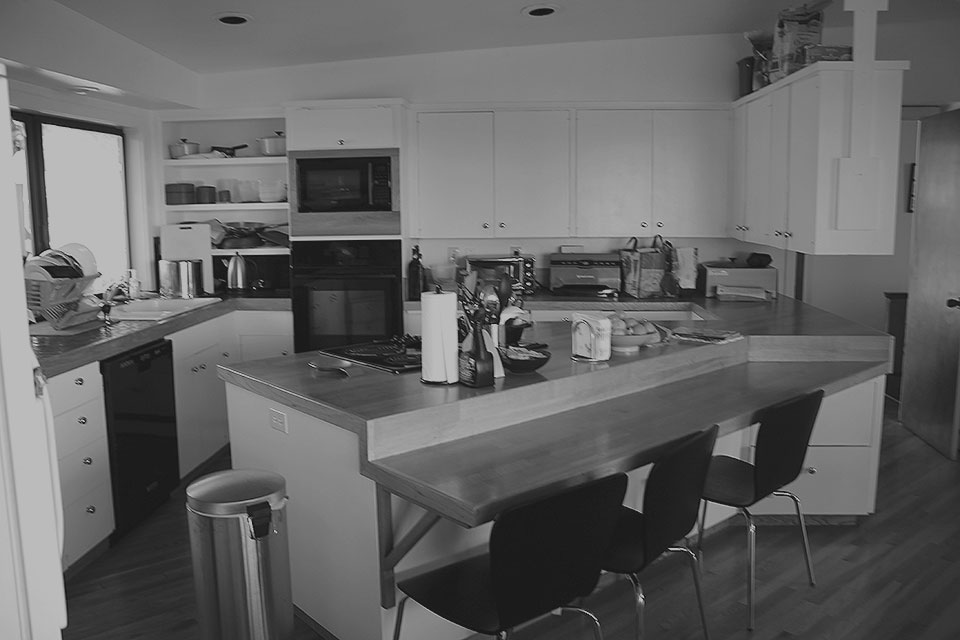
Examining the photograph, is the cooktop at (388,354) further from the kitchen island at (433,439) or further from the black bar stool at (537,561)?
the black bar stool at (537,561)

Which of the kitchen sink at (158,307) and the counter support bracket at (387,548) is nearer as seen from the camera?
the counter support bracket at (387,548)

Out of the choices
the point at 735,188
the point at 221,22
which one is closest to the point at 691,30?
the point at 735,188

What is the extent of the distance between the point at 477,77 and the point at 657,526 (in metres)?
3.82

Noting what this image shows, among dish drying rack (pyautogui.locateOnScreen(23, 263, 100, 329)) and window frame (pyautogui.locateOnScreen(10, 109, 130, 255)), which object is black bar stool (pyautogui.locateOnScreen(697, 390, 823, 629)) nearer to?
dish drying rack (pyautogui.locateOnScreen(23, 263, 100, 329))

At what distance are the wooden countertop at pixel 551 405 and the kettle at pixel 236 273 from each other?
237 cm

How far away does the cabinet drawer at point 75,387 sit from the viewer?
330 cm

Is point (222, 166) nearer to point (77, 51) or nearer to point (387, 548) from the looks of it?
point (77, 51)

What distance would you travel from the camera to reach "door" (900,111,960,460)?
4805 millimetres

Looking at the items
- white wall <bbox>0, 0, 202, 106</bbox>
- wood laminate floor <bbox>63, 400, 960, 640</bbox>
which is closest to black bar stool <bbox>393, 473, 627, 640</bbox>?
wood laminate floor <bbox>63, 400, 960, 640</bbox>

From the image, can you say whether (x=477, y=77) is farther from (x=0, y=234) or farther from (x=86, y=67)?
(x=0, y=234)

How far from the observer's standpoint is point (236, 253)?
5570 mm

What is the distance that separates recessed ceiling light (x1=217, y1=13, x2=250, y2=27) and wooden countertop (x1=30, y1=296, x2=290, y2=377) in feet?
5.05

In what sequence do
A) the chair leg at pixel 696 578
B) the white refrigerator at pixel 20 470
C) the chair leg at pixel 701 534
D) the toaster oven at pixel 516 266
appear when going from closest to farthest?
the white refrigerator at pixel 20 470 → the chair leg at pixel 696 578 → the chair leg at pixel 701 534 → the toaster oven at pixel 516 266

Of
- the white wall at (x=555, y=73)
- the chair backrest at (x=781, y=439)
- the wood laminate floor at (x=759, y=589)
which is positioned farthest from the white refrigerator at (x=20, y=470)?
the white wall at (x=555, y=73)
